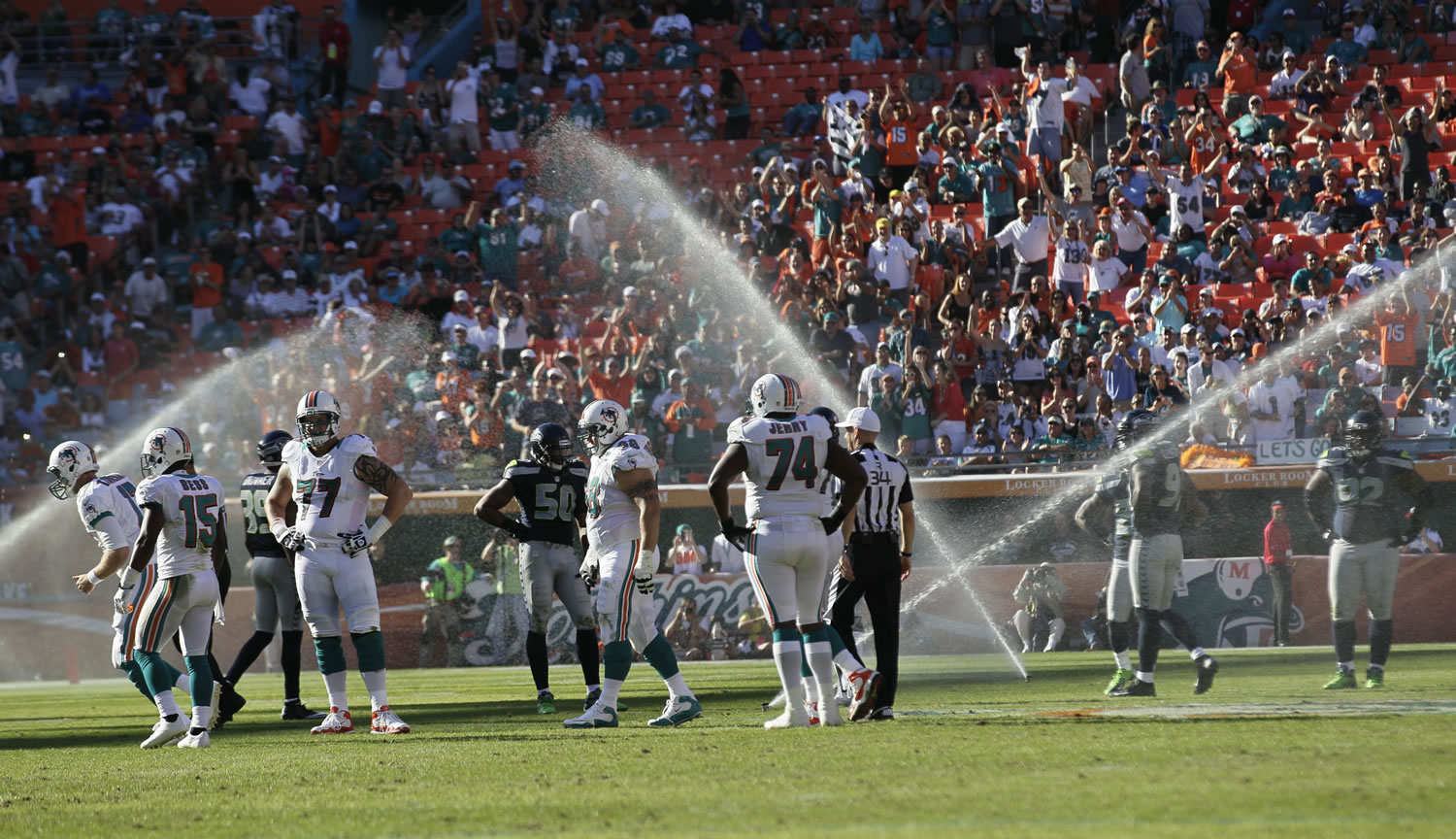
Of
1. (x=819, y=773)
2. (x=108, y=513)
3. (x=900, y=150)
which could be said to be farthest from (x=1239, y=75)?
(x=819, y=773)

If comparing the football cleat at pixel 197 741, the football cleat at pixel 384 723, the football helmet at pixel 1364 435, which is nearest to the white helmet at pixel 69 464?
the football cleat at pixel 197 741

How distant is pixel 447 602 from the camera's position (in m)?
19.6

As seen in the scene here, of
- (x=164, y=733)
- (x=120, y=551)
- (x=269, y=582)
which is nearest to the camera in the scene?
(x=164, y=733)

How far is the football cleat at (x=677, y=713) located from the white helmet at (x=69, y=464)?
4.38 m

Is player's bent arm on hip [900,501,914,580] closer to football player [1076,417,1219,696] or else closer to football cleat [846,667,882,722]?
football cleat [846,667,882,722]

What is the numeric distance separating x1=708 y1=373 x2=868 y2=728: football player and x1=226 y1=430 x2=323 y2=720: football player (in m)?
4.30

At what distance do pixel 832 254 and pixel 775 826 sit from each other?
53.9 ft

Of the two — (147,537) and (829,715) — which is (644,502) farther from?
(147,537)

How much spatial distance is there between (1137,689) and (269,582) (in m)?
6.09

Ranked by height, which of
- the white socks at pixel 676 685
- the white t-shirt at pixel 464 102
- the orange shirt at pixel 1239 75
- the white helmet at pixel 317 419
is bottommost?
the white socks at pixel 676 685

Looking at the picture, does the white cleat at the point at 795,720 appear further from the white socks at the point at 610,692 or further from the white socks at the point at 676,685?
the white socks at the point at 610,692

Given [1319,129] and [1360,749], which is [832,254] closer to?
[1319,129]

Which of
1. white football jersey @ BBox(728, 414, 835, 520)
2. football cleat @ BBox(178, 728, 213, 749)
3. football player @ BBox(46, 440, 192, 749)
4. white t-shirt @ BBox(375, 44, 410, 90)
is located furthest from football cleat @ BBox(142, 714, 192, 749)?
white t-shirt @ BBox(375, 44, 410, 90)

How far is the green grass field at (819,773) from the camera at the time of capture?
20.3ft
